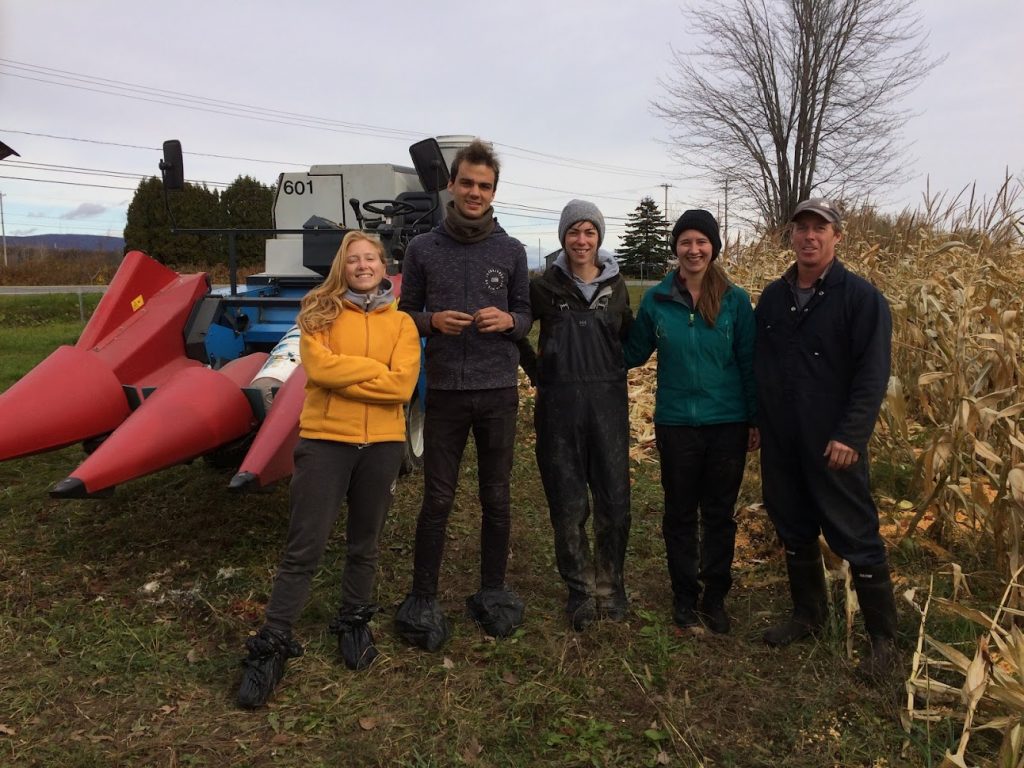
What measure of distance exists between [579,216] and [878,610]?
1.96m

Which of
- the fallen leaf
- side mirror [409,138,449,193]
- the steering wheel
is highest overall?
side mirror [409,138,449,193]

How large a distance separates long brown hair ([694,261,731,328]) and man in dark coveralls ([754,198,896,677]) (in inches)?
6.8

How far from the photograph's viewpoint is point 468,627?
11.5ft

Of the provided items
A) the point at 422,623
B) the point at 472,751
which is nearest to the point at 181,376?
the point at 422,623

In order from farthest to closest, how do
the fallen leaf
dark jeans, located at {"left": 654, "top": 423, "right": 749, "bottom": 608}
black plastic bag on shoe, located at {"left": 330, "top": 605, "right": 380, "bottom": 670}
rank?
dark jeans, located at {"left": 654, "top": 423, "right": 749, "bottom": 608} < black plastic bag on shoe, located at {"left": 330, "top": 605, "right": 380, "bottom": 670} < the fallen leaf

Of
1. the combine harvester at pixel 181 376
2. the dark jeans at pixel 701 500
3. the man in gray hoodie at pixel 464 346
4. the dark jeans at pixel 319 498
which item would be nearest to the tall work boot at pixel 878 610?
the dark jeans at pixel 701 500

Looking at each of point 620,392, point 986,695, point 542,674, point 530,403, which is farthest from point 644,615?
point 530,403

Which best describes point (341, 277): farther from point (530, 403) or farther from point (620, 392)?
point (530, 403)

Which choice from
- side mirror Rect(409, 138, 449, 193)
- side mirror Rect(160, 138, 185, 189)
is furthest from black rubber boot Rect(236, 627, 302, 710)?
side mirror Rect(160, 138, 185, 189)

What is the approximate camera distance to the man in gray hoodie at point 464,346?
3.22 metres

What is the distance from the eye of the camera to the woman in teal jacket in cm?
326

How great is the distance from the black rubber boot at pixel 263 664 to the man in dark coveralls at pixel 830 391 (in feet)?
6.78

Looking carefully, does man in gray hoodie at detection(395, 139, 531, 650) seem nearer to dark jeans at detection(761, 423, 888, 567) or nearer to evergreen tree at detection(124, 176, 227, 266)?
dark jeans at detection(761, 423, 888, 567)

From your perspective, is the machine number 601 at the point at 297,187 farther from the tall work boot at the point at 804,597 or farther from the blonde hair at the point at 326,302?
the tall work boot at the point at 804,597
